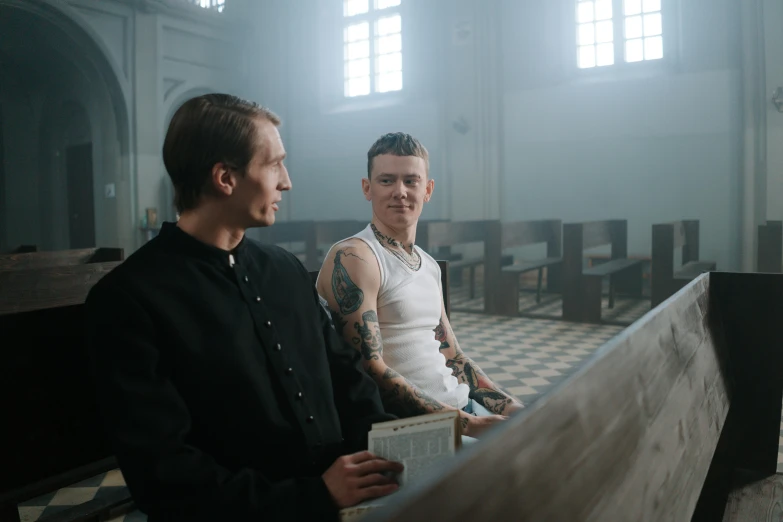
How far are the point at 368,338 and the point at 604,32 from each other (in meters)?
9.84

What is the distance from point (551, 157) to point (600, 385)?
9.91 m

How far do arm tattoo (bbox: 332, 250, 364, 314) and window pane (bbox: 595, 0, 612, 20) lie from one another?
9.74m

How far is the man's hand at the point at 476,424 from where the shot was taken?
184 cm

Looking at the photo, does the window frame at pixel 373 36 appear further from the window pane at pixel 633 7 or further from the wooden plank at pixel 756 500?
the wooden plank at pixel 756 500

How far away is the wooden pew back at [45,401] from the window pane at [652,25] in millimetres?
10117

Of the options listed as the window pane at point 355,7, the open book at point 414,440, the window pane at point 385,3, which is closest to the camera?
the open book at point 414,440

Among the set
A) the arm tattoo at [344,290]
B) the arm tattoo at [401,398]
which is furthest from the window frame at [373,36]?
the arm tattoo at [401,398]

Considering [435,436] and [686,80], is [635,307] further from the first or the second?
[435,436]

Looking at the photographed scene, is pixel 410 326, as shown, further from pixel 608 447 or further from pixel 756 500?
pixel 756 500

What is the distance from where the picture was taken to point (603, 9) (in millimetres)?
10250

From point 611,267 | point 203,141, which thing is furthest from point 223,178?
point 611,267

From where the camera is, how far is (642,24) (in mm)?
9984

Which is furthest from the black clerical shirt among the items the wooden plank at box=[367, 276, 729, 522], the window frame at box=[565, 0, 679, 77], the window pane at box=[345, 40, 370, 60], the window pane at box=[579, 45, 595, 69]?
the window pane at box=[345, 40, 370, 60]

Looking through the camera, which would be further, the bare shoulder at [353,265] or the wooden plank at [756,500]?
the wooden plank at [756,500]
